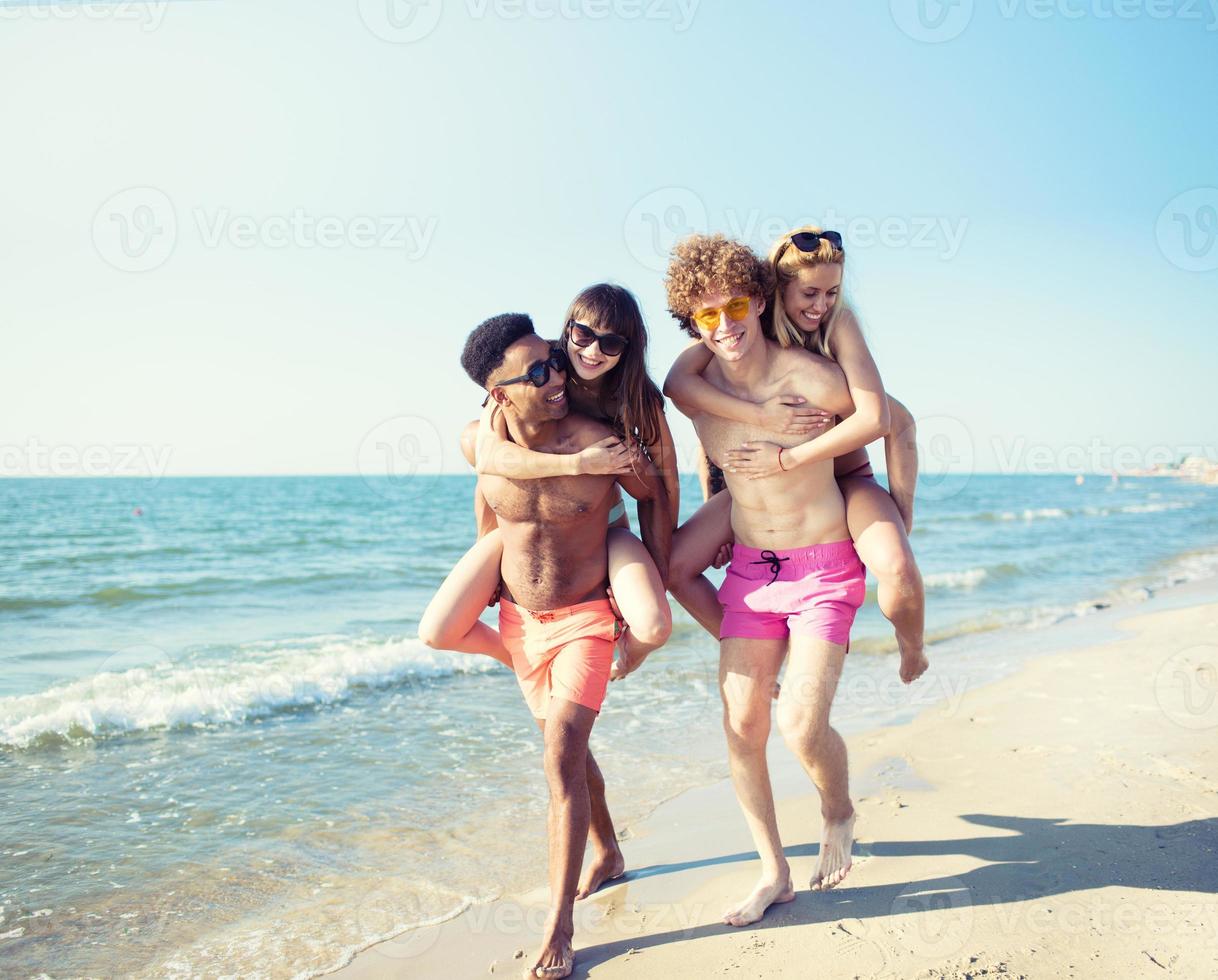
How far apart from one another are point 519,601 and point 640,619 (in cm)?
62

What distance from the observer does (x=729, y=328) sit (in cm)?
388

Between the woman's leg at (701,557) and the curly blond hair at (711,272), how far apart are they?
97cm

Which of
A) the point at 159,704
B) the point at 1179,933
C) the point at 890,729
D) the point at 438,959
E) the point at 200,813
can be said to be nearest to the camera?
the point at 1179,933

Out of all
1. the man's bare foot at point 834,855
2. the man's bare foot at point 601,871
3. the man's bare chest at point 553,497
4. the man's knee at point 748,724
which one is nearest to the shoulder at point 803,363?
the man's bare chest at point 553,497

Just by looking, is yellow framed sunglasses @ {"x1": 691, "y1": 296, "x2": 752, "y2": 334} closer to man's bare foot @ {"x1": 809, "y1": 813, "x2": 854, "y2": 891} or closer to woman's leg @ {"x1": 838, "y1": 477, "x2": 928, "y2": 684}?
woman's leg @ {"x1": 838, "y1": 477, "x2": 928, "y2": 684}

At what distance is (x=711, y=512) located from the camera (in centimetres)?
430

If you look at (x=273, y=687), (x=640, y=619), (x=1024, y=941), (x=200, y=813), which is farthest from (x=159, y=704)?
(x=1024, y=941)

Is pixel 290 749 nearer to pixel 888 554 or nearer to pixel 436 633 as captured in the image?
pixel 436 633

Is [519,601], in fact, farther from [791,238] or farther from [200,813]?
[200,813]

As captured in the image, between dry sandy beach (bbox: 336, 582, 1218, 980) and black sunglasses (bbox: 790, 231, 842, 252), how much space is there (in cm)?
281

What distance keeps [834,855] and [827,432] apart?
1.84 metres

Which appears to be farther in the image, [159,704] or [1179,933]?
[159,704]

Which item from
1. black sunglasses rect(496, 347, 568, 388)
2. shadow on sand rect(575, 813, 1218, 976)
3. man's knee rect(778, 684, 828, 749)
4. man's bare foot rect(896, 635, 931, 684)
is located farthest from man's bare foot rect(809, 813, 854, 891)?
black sunglasses rect(496, 347, 568, 388)

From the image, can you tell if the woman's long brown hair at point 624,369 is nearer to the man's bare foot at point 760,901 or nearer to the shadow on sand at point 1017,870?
the man's bare foot at point 760,901
